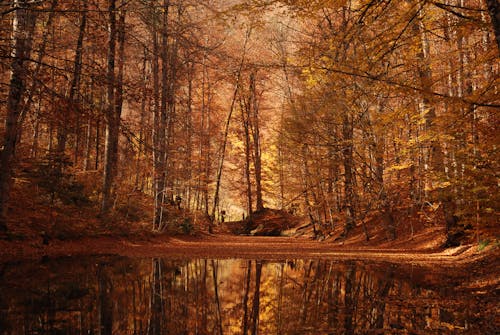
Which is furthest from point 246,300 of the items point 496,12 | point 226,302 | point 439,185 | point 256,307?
point 439,185

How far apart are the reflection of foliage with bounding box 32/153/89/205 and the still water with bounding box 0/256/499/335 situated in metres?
4.97

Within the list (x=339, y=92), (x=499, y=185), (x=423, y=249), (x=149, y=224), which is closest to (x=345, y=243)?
(x=423, y=249)

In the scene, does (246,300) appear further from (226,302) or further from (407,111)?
(407,111)

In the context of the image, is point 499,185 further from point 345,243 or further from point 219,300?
point 345,243

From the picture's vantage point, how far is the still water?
3.66 metres

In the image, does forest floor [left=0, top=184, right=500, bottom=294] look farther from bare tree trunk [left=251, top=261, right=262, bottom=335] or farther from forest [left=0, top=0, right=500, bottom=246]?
bare tree trunk [left=251, top=261, right=262, bottom=335]

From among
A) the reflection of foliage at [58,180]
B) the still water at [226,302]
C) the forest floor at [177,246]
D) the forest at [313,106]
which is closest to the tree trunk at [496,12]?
the forest at [313,106]

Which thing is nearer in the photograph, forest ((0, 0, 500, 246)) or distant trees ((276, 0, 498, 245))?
forest ((0, 0, 500, 246))

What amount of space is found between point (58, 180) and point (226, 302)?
391 inches

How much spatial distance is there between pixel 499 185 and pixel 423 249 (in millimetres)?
5621

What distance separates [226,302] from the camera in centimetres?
474

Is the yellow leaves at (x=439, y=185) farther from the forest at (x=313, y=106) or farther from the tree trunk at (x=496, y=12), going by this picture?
the tree trunk at (x=496, y=12)

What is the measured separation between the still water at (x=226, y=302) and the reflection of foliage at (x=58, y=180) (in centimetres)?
497

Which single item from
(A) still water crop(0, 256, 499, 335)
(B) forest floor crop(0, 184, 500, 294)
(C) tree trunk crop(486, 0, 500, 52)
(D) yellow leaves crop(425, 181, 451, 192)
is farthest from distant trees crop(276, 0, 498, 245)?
(A) still water crop(0, 256, 499, 335)
